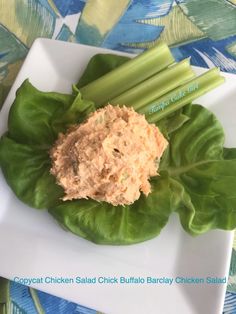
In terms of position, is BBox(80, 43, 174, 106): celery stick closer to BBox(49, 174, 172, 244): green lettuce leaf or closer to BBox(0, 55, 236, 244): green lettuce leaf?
BBox(0, 55, 236, 244): green lettuce leaf

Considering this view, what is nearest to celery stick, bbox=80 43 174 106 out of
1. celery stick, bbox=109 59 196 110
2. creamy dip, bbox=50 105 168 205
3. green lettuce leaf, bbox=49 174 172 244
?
celery stick, bbox=109 59 196 110

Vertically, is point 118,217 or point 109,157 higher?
point 109,157

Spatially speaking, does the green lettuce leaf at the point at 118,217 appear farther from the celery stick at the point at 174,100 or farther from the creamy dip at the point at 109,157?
the celery stick at the point at 174,100

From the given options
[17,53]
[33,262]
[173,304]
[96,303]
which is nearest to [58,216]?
[33,262]

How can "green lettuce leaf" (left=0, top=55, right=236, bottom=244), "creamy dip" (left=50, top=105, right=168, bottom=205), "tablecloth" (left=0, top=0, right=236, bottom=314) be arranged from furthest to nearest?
1. "tablecloth" (left=0, top=0, right=236, bottom=314)
2. "green lettuce leaf" (left=0, top=55, right=236, bottom=244)
3. "creamy dip" (left=50, top=105, right=168, bottom=205)

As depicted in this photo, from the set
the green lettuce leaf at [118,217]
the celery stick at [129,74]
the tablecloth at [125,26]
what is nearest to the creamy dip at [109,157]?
the green lettuce leaf at [118,217]

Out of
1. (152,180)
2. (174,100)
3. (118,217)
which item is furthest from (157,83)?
(118,217)

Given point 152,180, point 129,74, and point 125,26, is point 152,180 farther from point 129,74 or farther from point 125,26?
point 125,26
